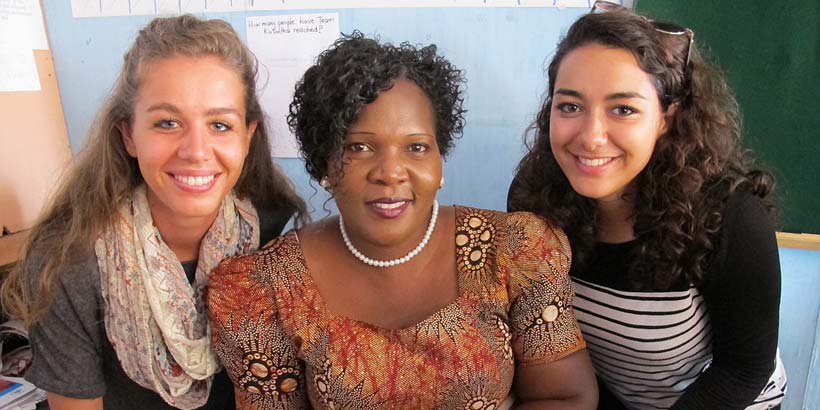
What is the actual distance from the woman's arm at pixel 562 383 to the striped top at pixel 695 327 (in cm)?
20

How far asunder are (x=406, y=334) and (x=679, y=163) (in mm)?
674

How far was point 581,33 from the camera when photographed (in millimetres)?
1105

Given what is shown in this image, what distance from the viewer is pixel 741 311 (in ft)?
3.64

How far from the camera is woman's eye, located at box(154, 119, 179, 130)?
3.58 feet

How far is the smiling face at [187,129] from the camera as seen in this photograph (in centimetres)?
108

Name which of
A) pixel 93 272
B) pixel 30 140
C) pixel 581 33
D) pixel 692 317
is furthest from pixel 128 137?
pixel 692 317

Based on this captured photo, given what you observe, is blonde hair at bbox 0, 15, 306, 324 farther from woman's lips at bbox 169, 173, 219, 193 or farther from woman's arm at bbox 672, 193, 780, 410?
woman's arm at bbox 672, 193, 780, 410

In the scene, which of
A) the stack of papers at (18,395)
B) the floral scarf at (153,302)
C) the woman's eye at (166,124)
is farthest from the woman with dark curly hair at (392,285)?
the stack of papers at (18,395)

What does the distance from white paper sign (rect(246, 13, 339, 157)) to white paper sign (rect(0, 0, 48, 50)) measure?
907 mm

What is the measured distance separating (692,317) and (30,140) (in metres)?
A: 2.30

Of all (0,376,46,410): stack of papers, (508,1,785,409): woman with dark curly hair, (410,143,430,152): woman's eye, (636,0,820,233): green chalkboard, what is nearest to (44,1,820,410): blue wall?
(636,0,820,233): green chalkboard

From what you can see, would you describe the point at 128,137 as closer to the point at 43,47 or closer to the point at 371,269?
the point at 371,269

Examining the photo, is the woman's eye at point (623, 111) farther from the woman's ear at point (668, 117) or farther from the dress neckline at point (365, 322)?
the dress neckline at point (365, 322)

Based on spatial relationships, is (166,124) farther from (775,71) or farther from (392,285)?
(775,71)
